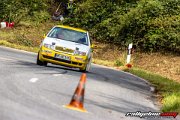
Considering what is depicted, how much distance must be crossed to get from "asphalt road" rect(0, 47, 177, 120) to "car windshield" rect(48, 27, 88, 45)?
121 inches

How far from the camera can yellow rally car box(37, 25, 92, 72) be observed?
18.6 meters

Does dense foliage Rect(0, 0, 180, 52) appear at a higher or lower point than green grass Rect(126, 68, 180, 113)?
higher

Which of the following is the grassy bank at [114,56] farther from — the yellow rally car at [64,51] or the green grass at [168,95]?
the yellow rally car at [64,51]

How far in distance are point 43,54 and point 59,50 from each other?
563mm

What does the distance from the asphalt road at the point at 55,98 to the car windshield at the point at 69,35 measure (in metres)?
3.06

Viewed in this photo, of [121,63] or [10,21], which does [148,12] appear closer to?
[121,63]

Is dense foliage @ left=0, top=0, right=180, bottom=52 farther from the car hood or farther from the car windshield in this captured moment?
the car hood

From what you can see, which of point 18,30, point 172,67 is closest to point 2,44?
point 18,30

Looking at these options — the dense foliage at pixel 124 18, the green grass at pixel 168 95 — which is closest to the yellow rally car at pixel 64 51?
the green grass at pixel 168 95

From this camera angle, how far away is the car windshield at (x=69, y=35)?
19.7 metres

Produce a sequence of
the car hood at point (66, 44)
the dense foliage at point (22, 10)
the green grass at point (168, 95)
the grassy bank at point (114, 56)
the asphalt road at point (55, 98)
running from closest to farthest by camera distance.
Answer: the asphalt road at point (55, 98), the green grass at point (168, 95), the car hood at point (66, 44), the grassy bank at point (114, 56), the dense foliage at point (22, 10)

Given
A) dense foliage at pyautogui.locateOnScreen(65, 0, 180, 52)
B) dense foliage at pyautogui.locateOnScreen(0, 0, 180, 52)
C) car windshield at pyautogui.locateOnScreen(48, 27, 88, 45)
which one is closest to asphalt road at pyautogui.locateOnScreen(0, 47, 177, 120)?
car windshield at pyautogui.locateOnScreen(48, 27, 88, 45)

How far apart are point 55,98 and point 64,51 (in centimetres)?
782

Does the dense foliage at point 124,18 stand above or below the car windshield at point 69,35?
above
